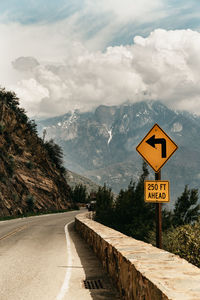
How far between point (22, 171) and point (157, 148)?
45.4 metres

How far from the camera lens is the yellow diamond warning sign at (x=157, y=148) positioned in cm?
844

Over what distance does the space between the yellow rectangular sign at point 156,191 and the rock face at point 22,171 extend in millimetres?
32334

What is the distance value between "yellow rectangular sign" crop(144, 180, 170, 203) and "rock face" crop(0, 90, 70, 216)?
32.3m

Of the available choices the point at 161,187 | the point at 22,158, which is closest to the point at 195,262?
the point at 161,187

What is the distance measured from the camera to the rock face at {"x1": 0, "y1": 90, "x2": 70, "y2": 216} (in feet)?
147

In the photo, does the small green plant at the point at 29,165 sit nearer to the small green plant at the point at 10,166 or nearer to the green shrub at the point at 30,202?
the small green plant at the point at 10,166

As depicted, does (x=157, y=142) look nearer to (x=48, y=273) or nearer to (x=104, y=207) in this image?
(x=48, y=273)

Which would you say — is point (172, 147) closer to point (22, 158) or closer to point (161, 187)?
point (161, 187)

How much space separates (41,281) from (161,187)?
3408mm

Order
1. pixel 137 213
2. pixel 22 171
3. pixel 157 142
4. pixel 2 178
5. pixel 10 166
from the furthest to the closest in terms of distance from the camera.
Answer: pixel 22 171 → pixel 10 166 → pixel 2 178 → pixel 137 213 → pixel 157 142

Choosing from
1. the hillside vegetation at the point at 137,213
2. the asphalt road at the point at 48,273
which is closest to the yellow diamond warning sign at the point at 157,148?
the asphalt road at the point at 48,273

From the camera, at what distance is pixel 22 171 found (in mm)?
51906

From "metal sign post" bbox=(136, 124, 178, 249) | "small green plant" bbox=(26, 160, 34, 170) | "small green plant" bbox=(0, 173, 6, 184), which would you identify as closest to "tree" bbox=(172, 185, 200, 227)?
"small green plant" bbox=(0, 173, 6, 184)

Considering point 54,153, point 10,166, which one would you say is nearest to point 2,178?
point 10,166
